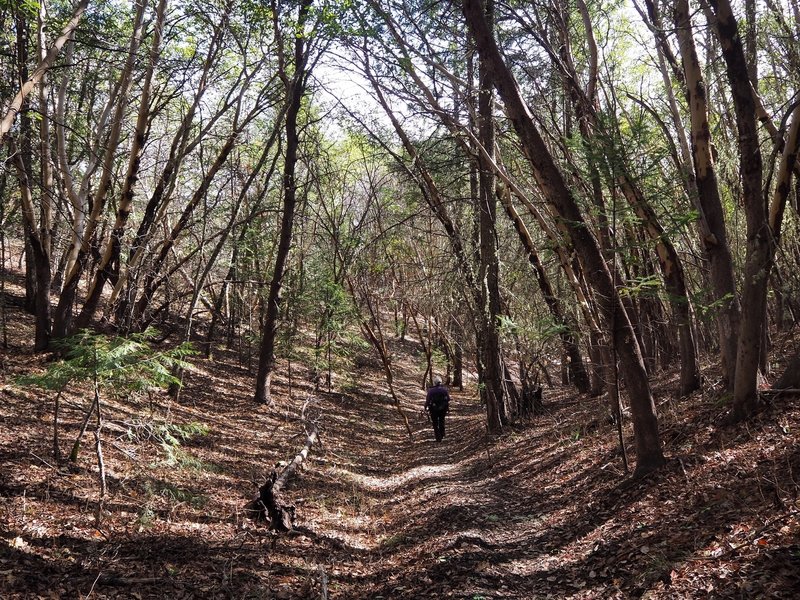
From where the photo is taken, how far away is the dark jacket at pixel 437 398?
1362 cm

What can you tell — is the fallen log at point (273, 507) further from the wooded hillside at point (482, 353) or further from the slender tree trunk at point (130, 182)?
the slender tree trunk at point (130, 182)

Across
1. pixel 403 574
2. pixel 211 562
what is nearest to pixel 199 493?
pixel 211 562

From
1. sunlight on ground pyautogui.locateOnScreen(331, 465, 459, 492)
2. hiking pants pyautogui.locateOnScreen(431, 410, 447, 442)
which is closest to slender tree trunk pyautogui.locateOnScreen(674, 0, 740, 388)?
sunlight on ground pyautogui.locateOnScreen(331, 465, 459, 492)

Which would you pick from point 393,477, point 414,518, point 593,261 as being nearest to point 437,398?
point 393,477

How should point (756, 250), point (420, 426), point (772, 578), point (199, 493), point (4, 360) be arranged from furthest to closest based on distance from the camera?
point (420, 426), point (4, 360), point (199, 493), point (756, 250), point (772, 578)

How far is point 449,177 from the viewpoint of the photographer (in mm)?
16031

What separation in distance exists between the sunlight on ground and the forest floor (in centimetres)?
7

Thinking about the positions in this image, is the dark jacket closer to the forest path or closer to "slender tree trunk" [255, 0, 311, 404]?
the forest path

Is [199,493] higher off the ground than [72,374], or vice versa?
[72,374]

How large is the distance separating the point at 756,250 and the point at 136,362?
6.97m

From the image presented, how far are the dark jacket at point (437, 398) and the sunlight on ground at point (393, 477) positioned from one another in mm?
2383

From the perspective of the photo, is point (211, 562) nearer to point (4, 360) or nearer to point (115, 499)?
point (115, 499)

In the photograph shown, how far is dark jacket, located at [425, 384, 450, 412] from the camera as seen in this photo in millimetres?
13625

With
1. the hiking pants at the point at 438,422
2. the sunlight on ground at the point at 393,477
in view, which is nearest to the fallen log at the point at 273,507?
the sunlight on ground at the point at 393,477
